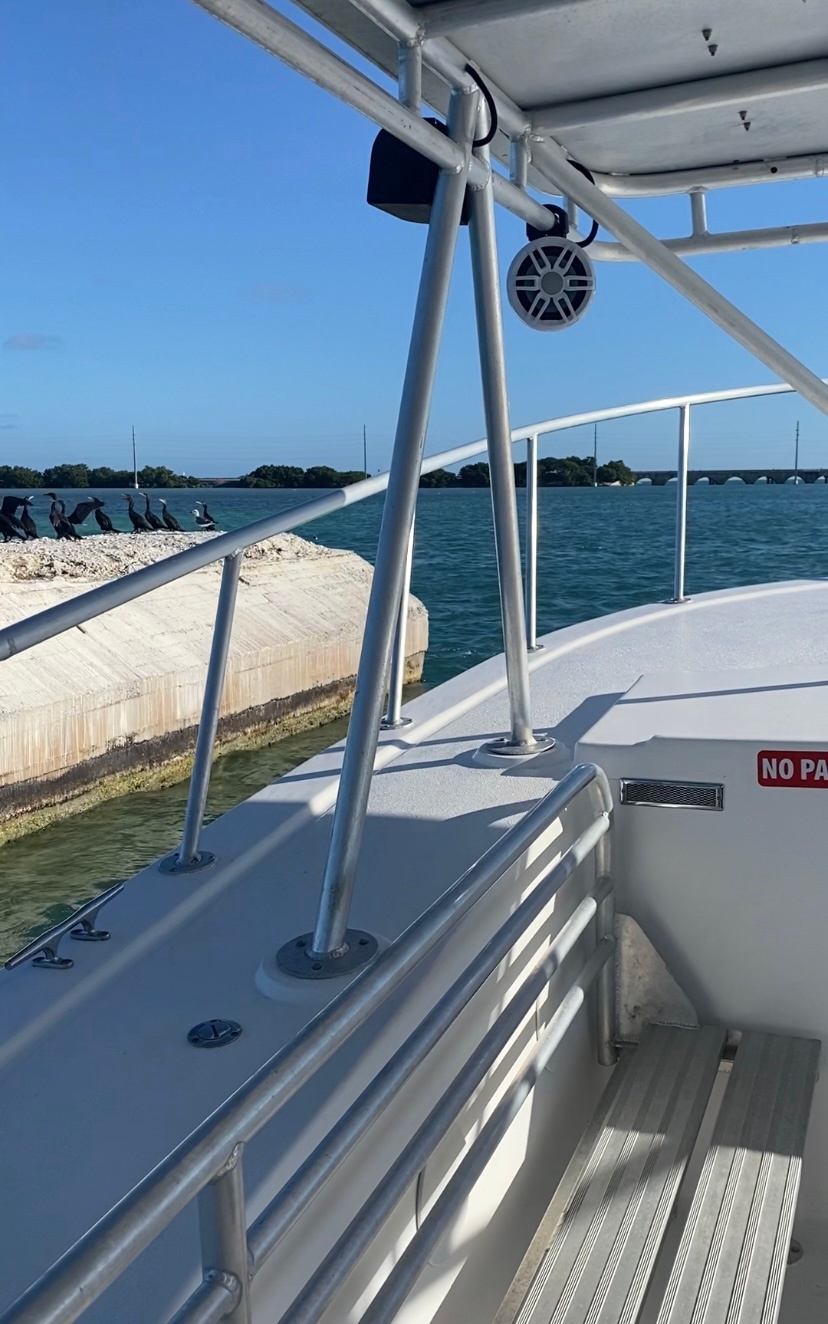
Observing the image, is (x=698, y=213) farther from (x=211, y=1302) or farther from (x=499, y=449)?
(x=211, y=1302)

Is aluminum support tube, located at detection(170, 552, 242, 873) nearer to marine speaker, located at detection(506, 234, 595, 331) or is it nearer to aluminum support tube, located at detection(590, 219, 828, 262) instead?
marine speaker, located at detection(506, 234, 595, 331)

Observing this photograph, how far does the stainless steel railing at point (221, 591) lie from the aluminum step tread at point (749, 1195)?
2.49 ft

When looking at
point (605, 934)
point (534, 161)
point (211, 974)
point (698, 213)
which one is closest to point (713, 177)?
point (698, 213)

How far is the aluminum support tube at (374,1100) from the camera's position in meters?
0.96

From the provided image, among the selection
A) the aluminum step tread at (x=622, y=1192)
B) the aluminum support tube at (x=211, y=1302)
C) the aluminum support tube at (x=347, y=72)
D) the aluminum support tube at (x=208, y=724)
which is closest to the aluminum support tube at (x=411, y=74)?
the aluminum support tube at (x=347, y=72)

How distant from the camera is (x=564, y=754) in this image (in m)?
2.56

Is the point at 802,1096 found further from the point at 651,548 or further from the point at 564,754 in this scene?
the point at 651,548

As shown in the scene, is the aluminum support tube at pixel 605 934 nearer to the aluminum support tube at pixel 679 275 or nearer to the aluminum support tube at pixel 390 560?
the aluminum support tube at pixel 390 560

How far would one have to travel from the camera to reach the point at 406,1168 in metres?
1.21

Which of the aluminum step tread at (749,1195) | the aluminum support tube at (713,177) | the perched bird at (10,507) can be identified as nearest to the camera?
the aluminum step tread at (749,1195)

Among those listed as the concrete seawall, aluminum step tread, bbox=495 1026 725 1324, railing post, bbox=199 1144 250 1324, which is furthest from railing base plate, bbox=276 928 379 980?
the concrete seawall

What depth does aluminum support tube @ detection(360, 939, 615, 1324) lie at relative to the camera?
120 cm

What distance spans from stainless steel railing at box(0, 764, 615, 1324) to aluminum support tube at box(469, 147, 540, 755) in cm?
68

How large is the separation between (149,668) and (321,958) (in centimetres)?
1253
